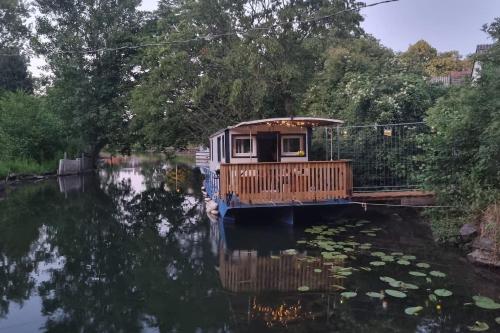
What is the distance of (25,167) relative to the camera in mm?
25938

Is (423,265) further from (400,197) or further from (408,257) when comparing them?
(400,197)

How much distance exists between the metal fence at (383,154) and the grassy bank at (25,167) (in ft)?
62.4

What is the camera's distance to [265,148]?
43.1 feet

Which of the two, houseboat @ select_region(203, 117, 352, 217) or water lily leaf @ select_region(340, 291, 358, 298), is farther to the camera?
houseboat @ select_region(203, 117, 352, 217)

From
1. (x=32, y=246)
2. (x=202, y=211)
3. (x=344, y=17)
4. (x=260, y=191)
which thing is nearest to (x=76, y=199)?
(x=202, y=211)

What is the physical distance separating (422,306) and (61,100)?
2870 cm

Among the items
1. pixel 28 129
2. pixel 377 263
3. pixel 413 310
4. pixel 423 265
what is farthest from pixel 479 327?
pixel 28 129

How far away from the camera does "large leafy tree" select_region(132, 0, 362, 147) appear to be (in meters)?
17.6

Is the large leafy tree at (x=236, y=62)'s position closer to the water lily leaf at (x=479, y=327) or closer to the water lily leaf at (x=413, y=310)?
the water lily leaf at (x=413, y=310)

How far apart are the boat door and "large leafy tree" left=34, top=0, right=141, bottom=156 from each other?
17.0 m

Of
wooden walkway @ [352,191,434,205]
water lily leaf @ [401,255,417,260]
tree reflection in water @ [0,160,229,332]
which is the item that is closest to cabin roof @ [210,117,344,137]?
wooden walkway @ [352,191,434,205]

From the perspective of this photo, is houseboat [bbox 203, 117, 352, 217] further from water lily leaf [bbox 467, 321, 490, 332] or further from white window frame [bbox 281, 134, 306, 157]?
water lily leaf [bbox 467, 321, 490, 332]

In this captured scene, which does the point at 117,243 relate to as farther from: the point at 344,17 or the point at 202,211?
the point at 344,17

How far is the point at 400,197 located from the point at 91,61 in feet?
79.2
